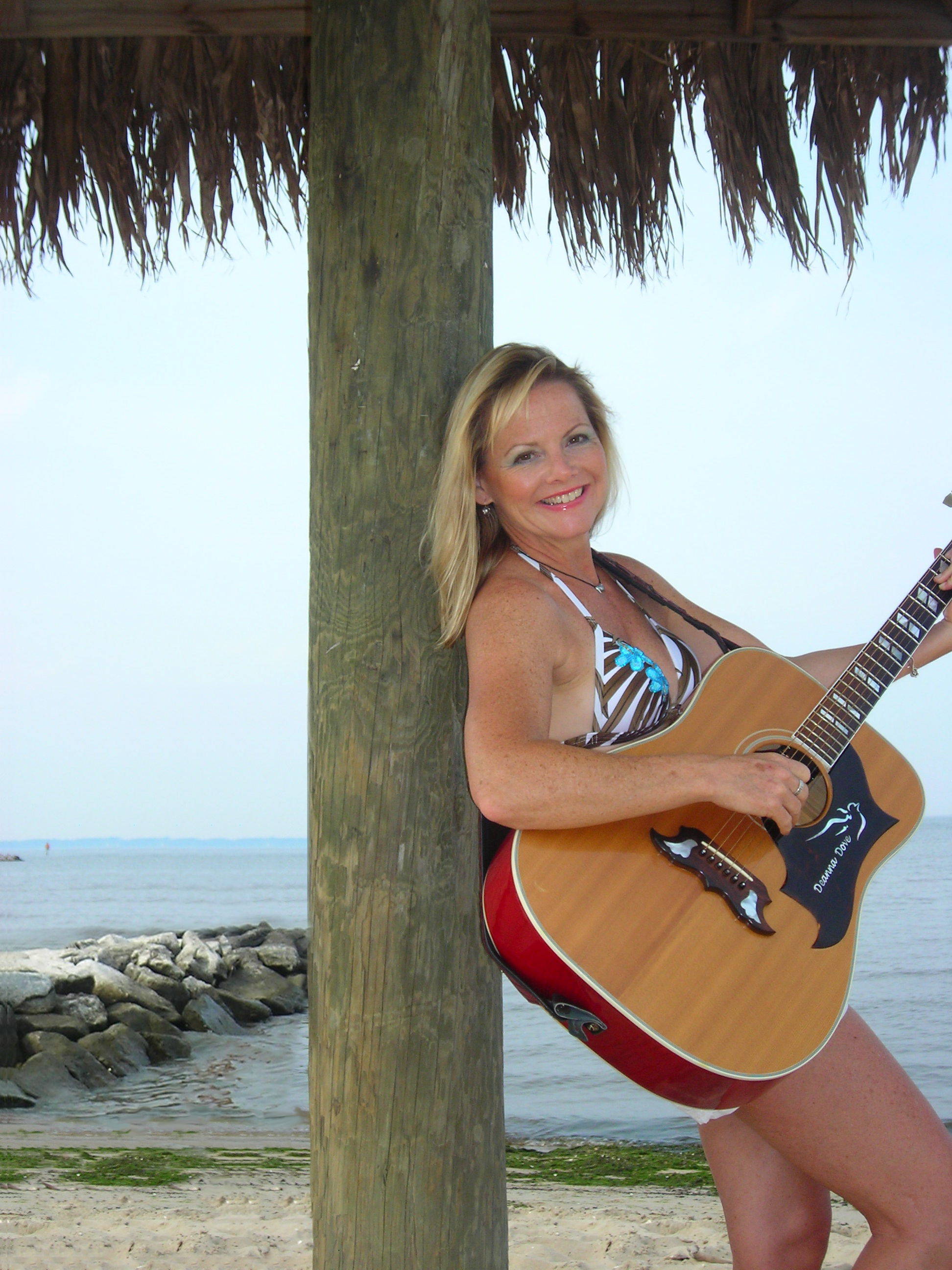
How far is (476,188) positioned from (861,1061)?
1624mm

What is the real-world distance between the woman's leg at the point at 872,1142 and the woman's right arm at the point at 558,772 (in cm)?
38

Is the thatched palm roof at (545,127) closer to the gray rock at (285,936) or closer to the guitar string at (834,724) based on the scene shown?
the guitar string at (834,724)

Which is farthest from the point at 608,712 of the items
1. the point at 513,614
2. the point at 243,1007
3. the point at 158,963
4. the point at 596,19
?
the point at 158,963

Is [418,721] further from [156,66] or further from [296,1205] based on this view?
[296,1205]

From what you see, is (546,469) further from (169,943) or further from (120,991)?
(169,943)

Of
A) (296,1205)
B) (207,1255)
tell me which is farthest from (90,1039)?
(207,1255)

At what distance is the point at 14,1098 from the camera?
6.47 meters

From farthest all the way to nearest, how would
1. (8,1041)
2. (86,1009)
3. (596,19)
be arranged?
(86,1009)
(8,1041)
(596,19)

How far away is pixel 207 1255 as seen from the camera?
3.20 metres

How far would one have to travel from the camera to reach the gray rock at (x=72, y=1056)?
6.82m

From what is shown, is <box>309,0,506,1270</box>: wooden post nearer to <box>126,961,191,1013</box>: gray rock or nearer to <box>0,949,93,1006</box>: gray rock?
<box>0,949,93,1006</box>: gray rock

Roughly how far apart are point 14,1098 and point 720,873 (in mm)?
6201

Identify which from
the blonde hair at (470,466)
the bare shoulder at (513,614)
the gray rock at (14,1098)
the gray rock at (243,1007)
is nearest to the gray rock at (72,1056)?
the gray rock at (14,1098)

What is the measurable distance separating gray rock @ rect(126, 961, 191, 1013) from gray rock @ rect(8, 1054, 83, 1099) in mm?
1890
